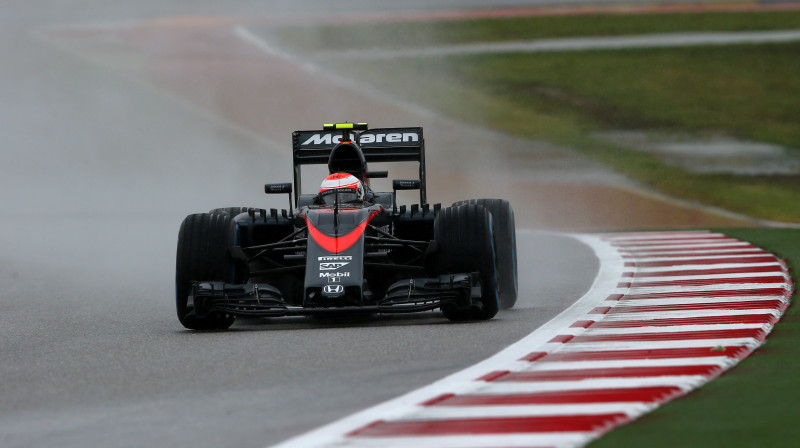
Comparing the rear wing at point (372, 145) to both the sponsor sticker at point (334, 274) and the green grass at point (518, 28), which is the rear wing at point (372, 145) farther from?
the green grass at point (518, 28)

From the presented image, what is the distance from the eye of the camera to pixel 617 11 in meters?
46.1

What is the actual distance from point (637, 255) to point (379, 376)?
10690 mm

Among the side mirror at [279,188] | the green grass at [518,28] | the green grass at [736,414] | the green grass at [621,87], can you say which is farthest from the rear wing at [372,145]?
the green grass at [518,28]

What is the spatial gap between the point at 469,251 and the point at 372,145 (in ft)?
8.32

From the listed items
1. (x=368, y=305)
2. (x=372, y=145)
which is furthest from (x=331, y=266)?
(x=372, y=145)

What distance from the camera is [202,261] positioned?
11.8 m

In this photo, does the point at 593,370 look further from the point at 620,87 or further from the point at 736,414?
the point at 620,87

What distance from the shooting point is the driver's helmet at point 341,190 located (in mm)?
12523

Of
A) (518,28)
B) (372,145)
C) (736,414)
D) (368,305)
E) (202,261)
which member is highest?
(518,28)

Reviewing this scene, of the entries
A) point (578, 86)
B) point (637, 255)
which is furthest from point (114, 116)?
point (637, 255)

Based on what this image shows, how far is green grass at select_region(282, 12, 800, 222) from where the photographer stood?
1275 inches

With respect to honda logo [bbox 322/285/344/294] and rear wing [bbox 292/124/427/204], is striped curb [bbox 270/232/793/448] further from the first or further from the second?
rear wing [bbox 292/124/427/204]

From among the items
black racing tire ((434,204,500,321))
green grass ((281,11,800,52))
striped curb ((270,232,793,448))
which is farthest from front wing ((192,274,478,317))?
green grass ((281,11,800,52))

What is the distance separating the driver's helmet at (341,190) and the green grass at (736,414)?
4.52m
